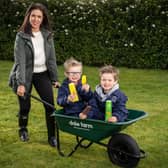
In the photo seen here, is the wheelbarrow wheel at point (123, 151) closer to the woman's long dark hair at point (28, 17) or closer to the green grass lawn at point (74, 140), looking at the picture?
the green grass lawn at point (74, 140)

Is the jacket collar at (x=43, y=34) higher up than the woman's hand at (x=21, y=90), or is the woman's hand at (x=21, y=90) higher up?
the jacket collar at (x=43, y=34)

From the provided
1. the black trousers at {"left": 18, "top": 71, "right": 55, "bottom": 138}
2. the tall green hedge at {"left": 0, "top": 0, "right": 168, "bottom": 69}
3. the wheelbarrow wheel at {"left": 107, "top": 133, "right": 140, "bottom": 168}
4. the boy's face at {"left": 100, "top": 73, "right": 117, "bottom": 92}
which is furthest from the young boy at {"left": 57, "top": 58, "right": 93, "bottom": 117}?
the tall green hedge at {"left": 0, "top": 0, "right": 168, "bottom": 69}

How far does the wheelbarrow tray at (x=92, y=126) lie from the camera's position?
4961mm

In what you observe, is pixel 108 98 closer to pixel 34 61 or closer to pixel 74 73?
pixel 74 73

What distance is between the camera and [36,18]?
574cm

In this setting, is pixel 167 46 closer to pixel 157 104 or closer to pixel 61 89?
pixel 157 104

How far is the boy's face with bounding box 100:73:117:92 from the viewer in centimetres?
522

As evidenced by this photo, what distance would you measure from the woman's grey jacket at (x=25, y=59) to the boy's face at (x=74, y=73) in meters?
0.48

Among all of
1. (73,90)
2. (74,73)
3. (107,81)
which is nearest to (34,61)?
(74,73)

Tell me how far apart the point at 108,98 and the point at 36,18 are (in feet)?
4.04

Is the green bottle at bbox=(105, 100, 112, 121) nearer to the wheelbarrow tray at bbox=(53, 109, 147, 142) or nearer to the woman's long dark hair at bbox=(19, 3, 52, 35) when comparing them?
the wheelbarrow tray at bbox=(53, 109, 147, 142)

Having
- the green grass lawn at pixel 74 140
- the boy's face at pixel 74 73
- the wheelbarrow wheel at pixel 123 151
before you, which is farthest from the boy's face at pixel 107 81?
the green grass lawn at pixel 74 140

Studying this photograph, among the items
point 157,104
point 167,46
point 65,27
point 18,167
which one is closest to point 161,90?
point 157,104

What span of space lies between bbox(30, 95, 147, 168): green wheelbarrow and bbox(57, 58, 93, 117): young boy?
0.45 ft
